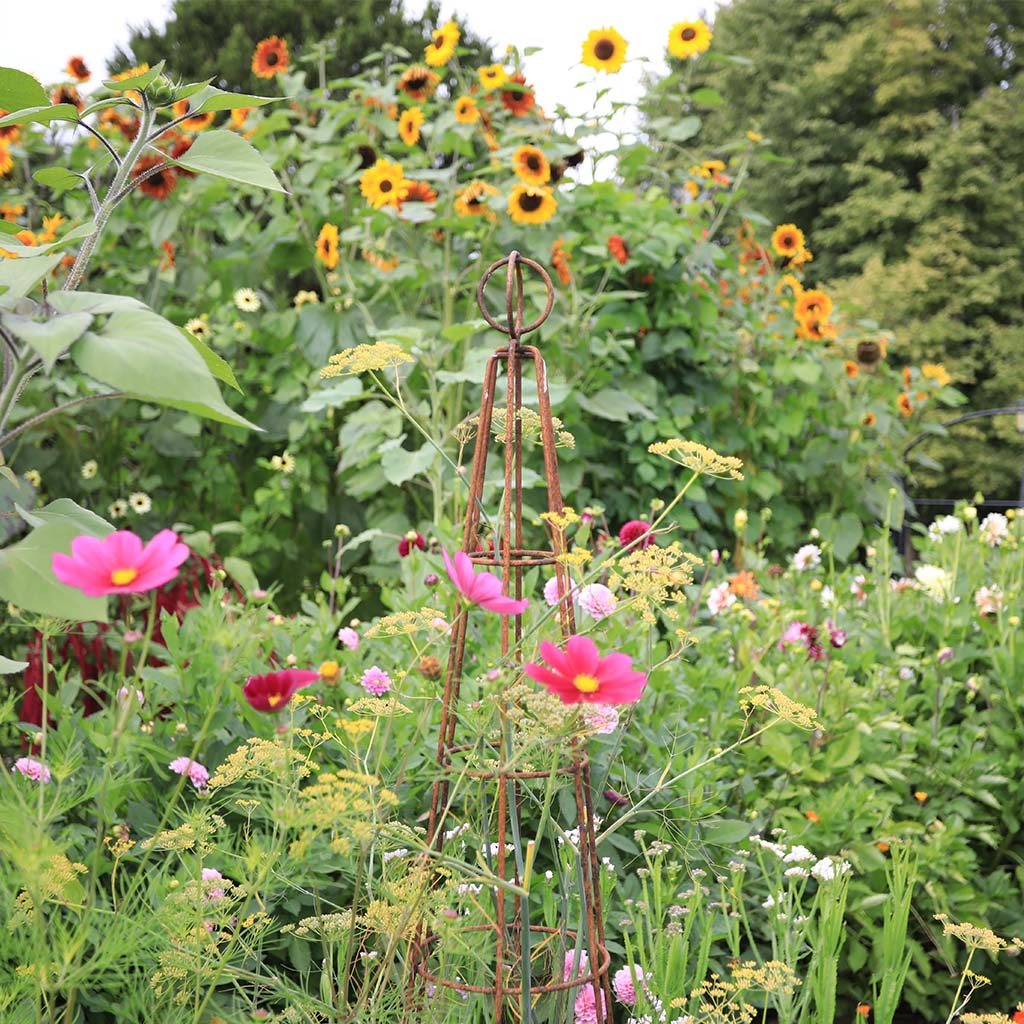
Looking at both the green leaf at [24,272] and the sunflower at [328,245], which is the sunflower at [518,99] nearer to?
the sunflower at [328,245]

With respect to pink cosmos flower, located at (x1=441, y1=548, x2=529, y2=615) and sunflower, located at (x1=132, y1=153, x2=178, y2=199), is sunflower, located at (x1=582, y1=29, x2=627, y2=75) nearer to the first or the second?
sunflower, located at (x1=132, y1=153, x2=178, y2=199)

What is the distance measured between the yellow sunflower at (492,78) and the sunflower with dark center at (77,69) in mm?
1499

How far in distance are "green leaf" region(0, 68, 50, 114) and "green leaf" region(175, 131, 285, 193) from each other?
14 cm

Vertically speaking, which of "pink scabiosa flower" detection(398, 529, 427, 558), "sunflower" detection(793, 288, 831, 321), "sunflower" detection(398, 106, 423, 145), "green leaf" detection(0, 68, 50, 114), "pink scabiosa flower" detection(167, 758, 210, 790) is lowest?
"pink scabiosa flower" detection(167, 758, 210, 790)

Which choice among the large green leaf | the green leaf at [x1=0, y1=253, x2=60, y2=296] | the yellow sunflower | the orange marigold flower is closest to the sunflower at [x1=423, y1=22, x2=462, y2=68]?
the yellow sunflower

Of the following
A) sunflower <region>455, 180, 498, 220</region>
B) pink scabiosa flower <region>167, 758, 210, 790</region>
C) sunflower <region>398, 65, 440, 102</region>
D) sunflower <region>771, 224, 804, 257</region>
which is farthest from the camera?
sunflower <region>771, 224, 804, 257</region>

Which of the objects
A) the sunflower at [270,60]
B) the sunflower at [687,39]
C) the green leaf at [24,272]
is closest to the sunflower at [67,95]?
the sunflower at [270,60]

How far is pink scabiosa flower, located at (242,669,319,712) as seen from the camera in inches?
31.9

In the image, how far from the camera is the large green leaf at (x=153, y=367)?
697mm

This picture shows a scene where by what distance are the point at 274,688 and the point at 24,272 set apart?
0.39 meters

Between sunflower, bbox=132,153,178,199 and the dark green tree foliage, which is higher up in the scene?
the dark green tree foliage

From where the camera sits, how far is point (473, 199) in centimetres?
322

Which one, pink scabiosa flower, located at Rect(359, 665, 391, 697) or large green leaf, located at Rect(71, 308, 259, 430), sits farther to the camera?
pink scabiosa flower, located at Rect(359, 665, 391, 697)

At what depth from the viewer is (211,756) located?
61.2 inches
